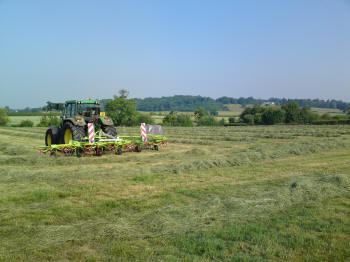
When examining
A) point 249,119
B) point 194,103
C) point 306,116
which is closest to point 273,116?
point 249,119

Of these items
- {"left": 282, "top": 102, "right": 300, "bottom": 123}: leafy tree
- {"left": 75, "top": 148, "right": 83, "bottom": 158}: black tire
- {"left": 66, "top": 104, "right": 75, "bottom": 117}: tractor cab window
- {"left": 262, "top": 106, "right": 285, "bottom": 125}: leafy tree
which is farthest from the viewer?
{"left": 282, "top": 102, "right": 300, "bottom": 123}: leafy tree

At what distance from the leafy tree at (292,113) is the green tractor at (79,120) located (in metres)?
42.5

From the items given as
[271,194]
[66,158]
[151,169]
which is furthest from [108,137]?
[271,194]

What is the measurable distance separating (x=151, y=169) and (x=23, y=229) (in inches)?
197

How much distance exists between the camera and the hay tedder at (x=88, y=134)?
1238cm

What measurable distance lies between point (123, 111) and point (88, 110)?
4337 cm

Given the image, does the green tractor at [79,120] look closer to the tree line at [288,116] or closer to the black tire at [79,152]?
the black tire at [79,152]

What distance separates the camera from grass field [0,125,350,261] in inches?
155

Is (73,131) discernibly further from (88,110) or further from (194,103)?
(194,103)

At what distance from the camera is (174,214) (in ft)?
17.0

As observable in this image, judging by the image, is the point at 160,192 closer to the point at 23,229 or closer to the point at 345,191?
the point at 23,229

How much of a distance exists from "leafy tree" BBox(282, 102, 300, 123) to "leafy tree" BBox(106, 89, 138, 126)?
25.5 m

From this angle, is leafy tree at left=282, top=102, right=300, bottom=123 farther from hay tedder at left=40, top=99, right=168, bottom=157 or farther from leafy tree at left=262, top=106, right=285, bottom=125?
hay tedder at left=40, top=99, right=168, bottom=157

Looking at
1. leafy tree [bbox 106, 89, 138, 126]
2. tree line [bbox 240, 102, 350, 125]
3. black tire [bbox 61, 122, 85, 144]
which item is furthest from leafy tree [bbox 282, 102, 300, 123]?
black tire [bbox 61, 122, 85, 144]
